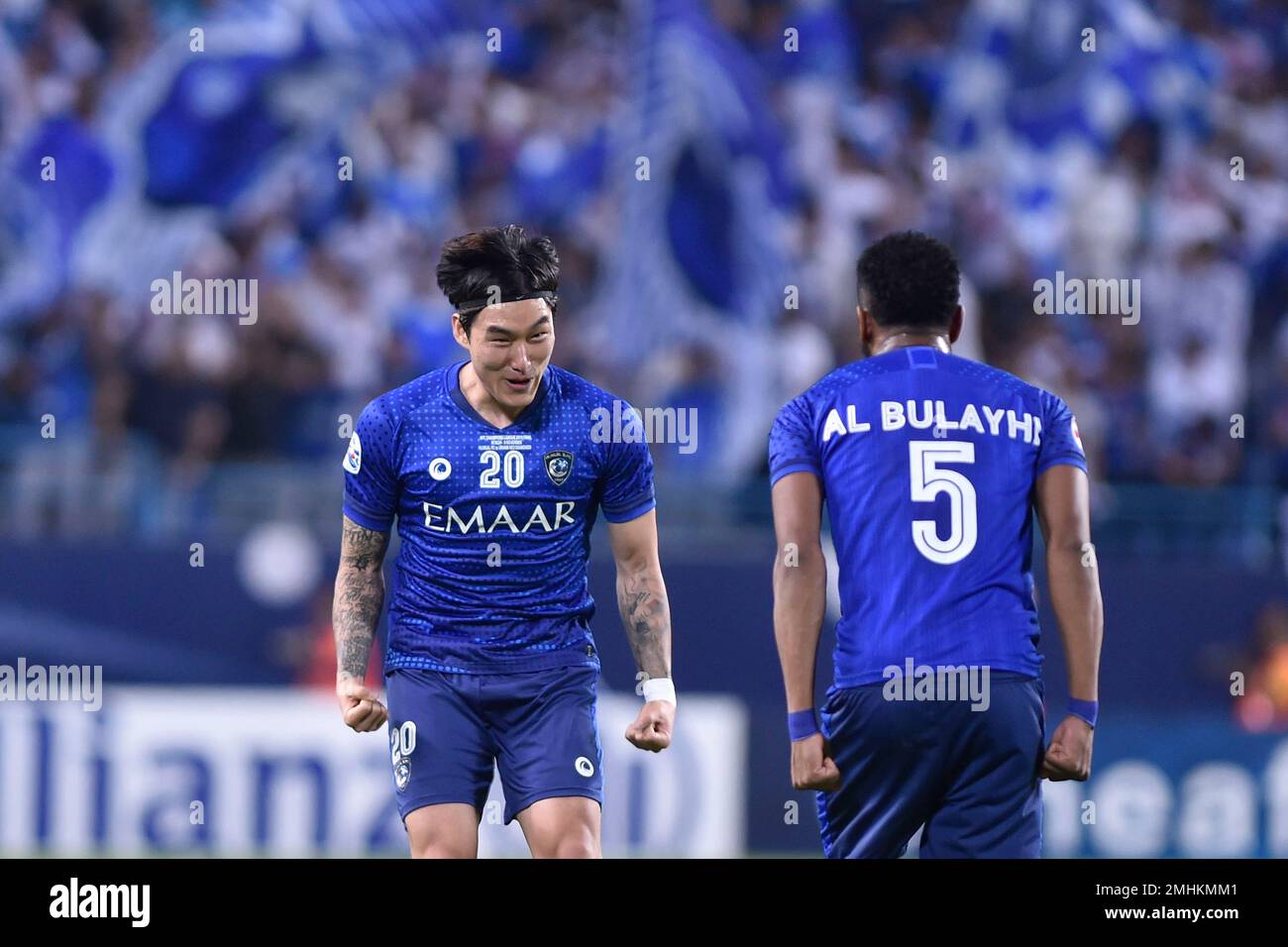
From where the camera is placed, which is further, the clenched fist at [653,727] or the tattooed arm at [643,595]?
the tattooed arm at [643,595]

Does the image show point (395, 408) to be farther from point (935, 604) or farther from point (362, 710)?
point (935, 604)

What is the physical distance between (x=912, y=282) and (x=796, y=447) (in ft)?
1.84

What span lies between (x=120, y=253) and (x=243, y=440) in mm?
1873

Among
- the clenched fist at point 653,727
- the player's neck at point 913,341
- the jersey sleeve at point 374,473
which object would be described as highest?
the player's neck at point 913,341

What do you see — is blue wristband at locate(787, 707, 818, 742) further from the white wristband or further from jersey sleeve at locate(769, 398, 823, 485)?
jersey sleeve at locate(769, 398, 823, 485)

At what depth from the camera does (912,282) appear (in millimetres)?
5262

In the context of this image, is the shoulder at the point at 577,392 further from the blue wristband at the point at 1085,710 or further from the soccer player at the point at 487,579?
the blue wristband at the point at 1085,710

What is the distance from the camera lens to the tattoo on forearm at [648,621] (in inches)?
223

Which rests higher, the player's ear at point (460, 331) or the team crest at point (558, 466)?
the player's ear at point (460, 331)

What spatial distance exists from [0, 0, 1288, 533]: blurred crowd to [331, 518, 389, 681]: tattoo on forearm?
587 cm
